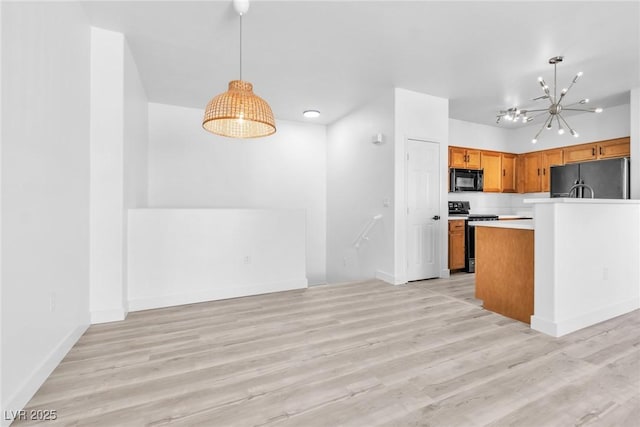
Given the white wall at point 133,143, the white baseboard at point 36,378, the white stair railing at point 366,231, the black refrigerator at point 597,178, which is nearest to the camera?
the white baseboard at point 36,378

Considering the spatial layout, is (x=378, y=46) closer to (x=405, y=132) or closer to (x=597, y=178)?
(x=405, y=132)

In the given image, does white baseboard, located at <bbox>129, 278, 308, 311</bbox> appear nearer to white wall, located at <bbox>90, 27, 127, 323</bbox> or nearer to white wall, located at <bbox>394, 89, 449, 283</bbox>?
white wall, located at <bbox>90, 27, 127, 323</bbox>

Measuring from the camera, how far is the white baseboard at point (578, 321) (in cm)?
248

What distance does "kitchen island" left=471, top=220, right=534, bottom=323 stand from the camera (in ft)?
9.05

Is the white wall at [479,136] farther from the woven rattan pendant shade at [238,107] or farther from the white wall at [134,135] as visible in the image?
the white wall at [134,135]

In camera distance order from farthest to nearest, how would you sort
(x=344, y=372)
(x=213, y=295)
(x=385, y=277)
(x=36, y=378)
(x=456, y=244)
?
(x=456, y=244) < (x=385, y=277) < (x=213, y=295) < (x=344, y=372) < (x=36, y=378)

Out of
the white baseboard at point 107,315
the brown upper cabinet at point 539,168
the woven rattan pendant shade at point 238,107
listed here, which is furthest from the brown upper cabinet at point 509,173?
the white baseboard at point 107,315

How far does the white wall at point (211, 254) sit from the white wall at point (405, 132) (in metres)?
1.32

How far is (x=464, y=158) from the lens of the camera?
5.59m

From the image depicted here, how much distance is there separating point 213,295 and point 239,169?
2.38 m

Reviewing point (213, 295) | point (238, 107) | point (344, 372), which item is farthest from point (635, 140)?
point (213, 295)

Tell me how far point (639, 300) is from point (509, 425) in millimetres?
2976

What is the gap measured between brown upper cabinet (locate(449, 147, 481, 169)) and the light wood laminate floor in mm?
3176

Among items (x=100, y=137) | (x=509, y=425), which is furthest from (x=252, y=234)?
(x=509, y=425)
